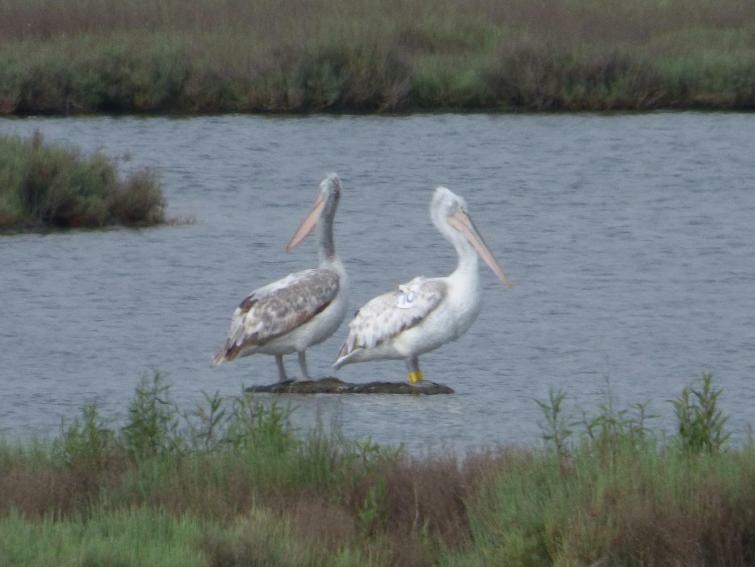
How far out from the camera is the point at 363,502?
6664 millimetres

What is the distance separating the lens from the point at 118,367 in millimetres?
11383

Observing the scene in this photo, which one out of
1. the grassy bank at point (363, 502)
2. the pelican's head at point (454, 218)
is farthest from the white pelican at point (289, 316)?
the grassy bank at point (363, 502)

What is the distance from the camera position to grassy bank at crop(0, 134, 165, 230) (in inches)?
657

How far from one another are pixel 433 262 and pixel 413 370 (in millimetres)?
5129

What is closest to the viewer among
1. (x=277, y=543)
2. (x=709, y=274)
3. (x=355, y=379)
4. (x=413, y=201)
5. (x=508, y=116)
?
(x=277, y=543)

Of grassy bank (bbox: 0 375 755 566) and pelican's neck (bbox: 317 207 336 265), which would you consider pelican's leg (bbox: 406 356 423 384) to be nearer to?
pelican's neck (bbox: 317 207 336 265)

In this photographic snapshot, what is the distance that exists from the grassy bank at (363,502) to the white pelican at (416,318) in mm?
3154

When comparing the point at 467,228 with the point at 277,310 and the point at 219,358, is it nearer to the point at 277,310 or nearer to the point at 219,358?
the point at 277,310

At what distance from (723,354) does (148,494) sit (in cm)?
577

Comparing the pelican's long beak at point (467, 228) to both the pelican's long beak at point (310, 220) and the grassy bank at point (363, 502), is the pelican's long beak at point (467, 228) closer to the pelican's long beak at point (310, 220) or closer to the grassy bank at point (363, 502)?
the pelican's long beak at point (310, 220)

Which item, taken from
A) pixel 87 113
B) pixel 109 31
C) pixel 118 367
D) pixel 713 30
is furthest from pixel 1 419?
pixel 713 30

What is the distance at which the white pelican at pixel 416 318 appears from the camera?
34.5 ft

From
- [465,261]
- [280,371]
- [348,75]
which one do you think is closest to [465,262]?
[465,261]

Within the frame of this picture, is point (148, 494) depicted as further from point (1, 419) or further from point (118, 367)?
point (118, 367)
